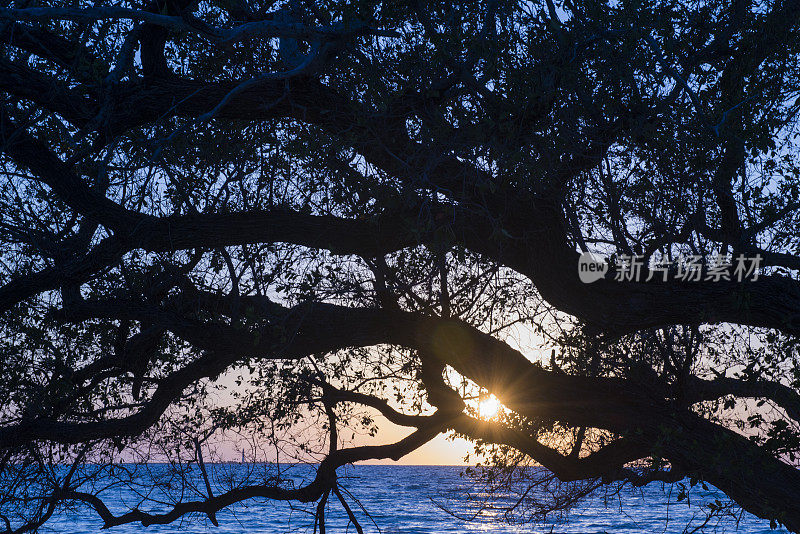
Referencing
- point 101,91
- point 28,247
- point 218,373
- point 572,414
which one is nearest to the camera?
point 101,91

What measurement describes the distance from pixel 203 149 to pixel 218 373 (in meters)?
3.04

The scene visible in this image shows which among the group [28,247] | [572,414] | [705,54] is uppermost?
[705,54]

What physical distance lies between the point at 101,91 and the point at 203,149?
1376 millimetres

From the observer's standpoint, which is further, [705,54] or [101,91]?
[705,54]

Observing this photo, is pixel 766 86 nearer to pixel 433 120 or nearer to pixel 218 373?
pixel 433 120

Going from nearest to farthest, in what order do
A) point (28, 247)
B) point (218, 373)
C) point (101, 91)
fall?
point (101, 91) < point (28, 247) < point (218, 373)

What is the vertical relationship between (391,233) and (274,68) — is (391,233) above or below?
below

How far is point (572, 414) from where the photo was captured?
318 inches

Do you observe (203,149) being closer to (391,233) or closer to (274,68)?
(274,68)

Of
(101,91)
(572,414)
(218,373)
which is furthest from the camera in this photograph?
(218,373)

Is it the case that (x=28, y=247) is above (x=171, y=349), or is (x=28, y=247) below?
above

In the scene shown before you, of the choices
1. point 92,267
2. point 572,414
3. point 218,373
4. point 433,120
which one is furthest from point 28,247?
point 572,414

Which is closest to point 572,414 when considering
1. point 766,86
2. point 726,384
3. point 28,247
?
point 726,384

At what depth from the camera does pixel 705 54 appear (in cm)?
816
